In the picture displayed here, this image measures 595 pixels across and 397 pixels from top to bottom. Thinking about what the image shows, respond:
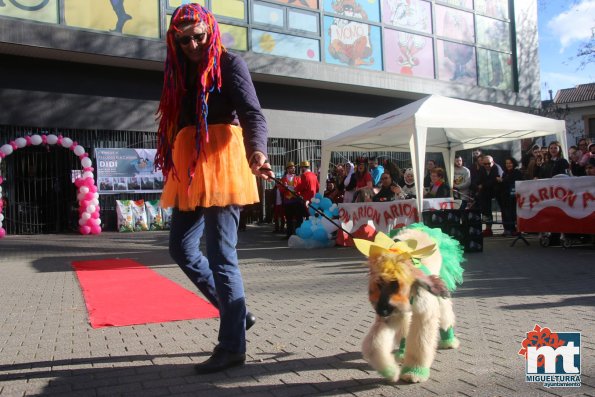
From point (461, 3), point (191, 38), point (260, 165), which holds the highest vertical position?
point (461, 3)

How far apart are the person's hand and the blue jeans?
28cm

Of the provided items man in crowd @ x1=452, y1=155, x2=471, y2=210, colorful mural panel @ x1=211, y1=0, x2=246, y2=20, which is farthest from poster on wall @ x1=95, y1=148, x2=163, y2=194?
man in crowd @ x1=452, y1=155, x2=471, y2=210

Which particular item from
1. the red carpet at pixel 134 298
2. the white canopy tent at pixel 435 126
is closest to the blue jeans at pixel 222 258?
the red carpet at pixel 134 298

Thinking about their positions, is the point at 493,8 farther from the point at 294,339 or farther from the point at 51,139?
the point at 294,339

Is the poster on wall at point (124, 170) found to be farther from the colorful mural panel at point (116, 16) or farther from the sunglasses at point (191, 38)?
the sunglasses at point (191, 38)

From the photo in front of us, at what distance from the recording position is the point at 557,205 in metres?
8.93

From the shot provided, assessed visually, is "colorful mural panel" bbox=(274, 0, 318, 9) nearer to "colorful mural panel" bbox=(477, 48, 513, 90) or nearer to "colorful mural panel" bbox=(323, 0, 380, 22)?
"colorful mural panel" bbox=(323, 0, 380, 22)

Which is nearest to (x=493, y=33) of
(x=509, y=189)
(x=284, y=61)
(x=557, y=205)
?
(x=284, y=61)

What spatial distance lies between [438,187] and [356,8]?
961cm

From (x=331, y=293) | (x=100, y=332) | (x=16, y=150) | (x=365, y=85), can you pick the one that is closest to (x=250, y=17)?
(x=365, y=85)

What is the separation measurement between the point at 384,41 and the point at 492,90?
5738 mm

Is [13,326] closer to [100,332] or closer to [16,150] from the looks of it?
[100,332]

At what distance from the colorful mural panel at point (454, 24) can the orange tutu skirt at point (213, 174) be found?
59.8 feet

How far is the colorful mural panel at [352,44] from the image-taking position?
17.4 meters
